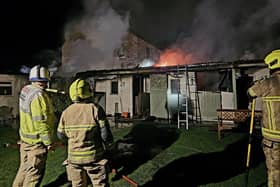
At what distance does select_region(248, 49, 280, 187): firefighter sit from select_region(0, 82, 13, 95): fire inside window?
18.3 meters


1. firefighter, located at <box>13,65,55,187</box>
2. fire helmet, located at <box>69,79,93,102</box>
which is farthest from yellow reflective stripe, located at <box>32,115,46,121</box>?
fire helmet, located at <box>69,79,93,102</box>

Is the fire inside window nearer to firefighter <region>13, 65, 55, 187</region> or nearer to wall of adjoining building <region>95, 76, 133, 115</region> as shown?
wall of adjoining building <region>95, 76, 133, 115</region>

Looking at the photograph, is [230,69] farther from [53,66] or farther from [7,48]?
[7,48]

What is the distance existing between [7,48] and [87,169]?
23946 millimetres

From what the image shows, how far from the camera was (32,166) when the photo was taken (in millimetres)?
3795

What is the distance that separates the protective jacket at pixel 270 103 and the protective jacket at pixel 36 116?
2.98 metres

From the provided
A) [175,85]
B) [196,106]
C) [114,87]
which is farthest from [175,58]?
[196,106]

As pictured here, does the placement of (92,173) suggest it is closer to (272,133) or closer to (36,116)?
(36,116)

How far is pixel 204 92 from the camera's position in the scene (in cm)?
1694

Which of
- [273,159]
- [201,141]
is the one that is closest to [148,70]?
[201,141]

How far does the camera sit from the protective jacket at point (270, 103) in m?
3.47

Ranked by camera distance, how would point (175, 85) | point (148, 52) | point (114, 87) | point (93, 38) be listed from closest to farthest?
point (175, 85)
point (114, 87)
point (93, 38)
point (148, 52)

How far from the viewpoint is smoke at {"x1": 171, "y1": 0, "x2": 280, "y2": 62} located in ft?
72.1

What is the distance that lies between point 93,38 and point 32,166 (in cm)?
2139
